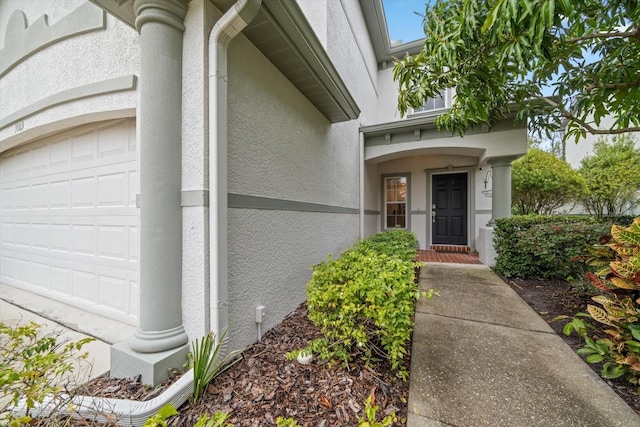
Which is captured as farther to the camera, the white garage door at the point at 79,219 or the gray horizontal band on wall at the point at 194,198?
the white garage door at the point at 79,219

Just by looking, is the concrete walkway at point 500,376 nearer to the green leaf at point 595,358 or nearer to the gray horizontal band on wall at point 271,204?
the green leaf at point 595,358

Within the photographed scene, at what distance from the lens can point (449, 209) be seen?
7.55 m

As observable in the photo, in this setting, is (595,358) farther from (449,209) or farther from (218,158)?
(449,209)

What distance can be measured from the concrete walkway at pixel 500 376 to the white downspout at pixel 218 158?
5.36 ft

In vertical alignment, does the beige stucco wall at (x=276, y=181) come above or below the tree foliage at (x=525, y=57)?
below

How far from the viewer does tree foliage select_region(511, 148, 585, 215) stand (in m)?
8.21

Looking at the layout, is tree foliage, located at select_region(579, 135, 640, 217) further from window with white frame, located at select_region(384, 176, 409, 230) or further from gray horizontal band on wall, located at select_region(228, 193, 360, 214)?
gray horizontal band on wall, located at select_region(228, 193, 360, 214)

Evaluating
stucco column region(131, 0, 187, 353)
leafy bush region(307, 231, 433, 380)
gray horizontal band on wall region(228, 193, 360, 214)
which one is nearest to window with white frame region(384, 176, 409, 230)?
gray horizontal band on wall region(228, 193, 360, 214)

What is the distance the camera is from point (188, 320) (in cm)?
208

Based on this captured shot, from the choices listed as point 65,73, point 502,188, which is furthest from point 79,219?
point 502,188

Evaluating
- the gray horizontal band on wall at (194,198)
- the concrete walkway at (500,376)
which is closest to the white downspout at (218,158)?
the gray horizontal band on wall at (194,198)

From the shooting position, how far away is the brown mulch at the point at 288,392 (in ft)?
5.49

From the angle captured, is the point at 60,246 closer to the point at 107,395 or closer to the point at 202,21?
the point at 107,395

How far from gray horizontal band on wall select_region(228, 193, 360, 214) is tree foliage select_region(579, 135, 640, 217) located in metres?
10.3
